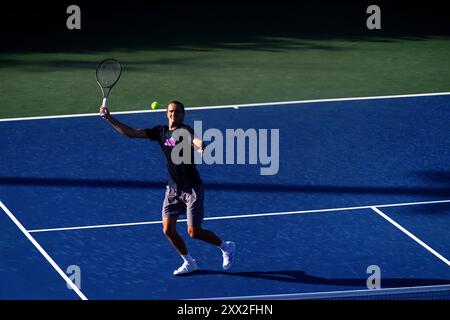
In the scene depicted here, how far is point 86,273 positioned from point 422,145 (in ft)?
23.0

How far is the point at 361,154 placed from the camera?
18.1 m

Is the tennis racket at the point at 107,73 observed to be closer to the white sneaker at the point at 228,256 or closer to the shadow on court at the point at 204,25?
the white sneaker at the point at 228,256

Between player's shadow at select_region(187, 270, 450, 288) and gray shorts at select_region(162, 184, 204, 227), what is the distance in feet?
2.41

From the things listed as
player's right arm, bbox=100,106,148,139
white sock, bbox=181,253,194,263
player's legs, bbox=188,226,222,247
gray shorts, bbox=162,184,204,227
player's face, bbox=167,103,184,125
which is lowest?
white sock, bbox=181,253,194,263

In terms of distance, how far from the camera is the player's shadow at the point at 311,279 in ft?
44.4

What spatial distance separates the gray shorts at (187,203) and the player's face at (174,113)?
2.61 ft

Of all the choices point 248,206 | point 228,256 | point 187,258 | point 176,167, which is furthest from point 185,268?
point 248,206

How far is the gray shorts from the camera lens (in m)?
13.4

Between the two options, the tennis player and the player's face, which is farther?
the tennis player

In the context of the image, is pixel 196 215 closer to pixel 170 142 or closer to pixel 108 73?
pixel 170 142

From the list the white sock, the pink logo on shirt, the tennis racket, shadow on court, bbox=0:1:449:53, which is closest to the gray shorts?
the white sock

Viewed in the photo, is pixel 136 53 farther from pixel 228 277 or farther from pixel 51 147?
pixel 228 277

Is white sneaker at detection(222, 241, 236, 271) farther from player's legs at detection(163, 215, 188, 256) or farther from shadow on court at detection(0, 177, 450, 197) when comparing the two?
shadow on court at detection(0, 177, 450, 197)
